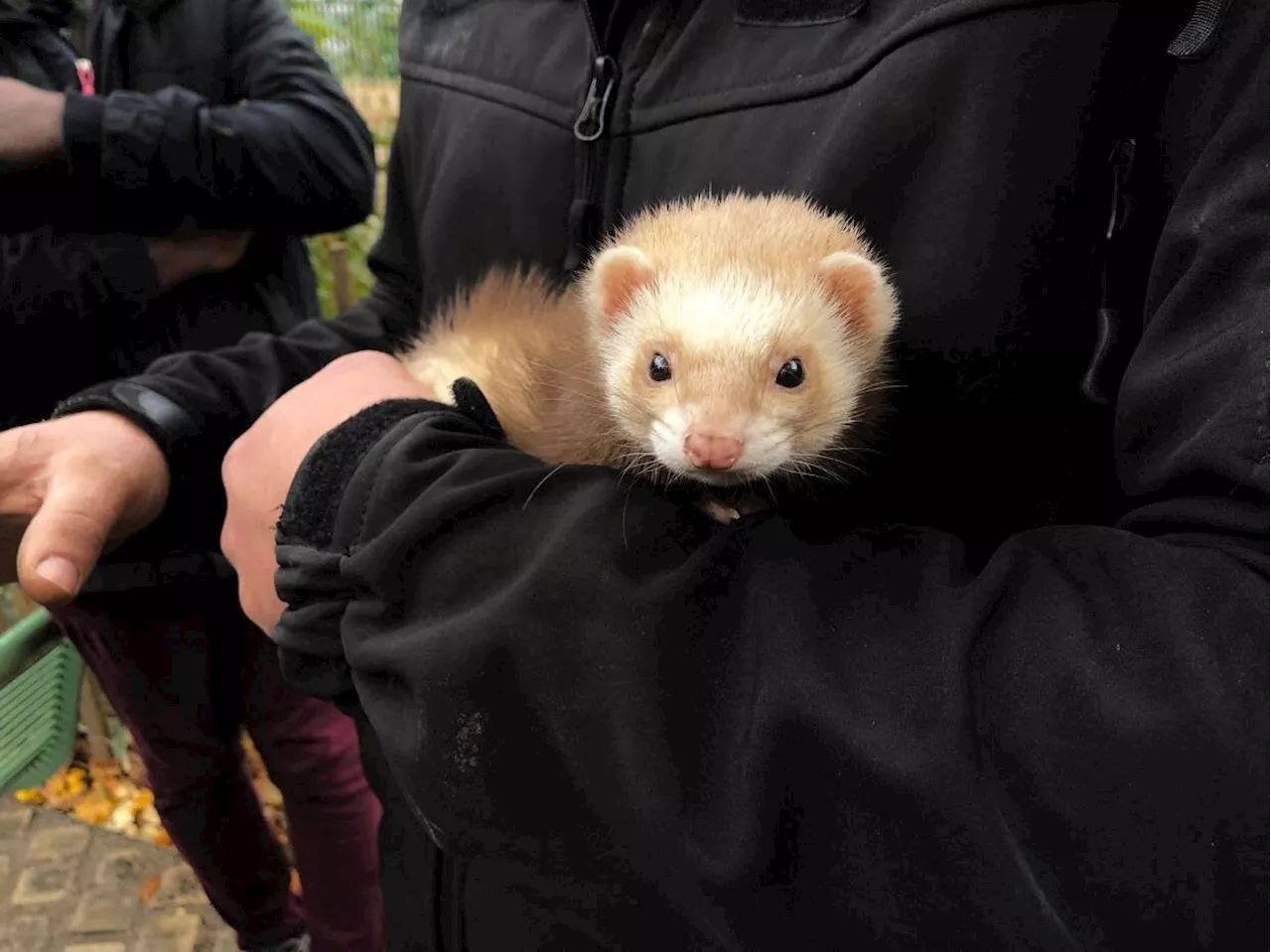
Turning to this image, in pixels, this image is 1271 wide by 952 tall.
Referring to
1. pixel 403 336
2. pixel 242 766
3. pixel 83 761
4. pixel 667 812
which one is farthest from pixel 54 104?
pixel 83 761

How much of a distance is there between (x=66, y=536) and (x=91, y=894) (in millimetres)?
1938

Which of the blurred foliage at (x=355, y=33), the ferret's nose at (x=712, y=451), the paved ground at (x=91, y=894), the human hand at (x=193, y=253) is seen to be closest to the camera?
the ferret's nose at (x=712, y=451)

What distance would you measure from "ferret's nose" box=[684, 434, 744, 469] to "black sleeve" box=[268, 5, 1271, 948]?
95 millimetres

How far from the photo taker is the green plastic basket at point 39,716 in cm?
144

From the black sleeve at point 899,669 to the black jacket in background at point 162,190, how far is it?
3.23ft

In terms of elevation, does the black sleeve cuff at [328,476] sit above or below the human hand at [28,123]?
above

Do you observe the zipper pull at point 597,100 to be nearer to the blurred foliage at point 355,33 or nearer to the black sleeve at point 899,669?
the black sleeve at point 899,669

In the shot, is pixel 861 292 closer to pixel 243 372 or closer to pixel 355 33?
pixel 243 372

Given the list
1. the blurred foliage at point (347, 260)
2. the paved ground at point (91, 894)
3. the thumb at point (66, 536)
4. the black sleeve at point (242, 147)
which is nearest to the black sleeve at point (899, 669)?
the thumb at point (66, 536)

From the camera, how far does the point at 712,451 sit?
2.35 feet

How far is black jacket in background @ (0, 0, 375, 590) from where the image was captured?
147 cm

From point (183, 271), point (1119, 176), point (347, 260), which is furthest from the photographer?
point (347, 260)

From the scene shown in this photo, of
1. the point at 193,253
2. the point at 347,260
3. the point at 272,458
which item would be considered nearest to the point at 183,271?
the point at 193,253

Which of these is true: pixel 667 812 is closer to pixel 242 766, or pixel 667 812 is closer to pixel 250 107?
pixel 250 107
